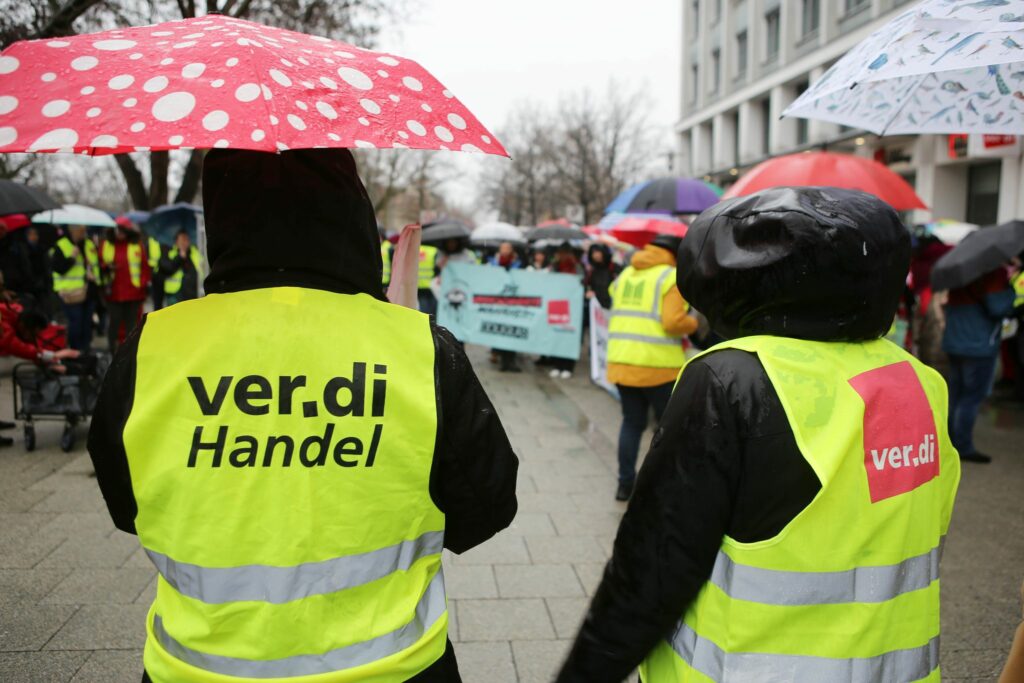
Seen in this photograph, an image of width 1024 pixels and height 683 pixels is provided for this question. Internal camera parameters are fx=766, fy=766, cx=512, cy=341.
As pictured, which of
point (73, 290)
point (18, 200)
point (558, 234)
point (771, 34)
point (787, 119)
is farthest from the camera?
point (771, 34)

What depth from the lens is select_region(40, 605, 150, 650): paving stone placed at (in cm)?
331

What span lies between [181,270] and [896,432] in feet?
35.2

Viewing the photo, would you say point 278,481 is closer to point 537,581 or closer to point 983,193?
point 537,581

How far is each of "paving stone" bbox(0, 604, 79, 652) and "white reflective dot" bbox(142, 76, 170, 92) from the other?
2903 mm

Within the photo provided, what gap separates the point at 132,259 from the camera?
9.93 meters

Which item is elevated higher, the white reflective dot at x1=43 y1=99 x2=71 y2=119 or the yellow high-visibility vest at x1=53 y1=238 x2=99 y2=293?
the white reflective dot at x1=43 y1=99 x2=71 y2=119

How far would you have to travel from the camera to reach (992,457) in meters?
6.71

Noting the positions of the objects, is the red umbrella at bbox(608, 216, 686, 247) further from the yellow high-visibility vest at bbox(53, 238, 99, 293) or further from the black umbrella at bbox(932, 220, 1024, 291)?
the yellow high-visibility vest at bbox(53, 238, 99, 293)

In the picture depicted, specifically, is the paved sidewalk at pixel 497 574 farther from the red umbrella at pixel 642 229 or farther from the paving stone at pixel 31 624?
the red umbrella at pixel 642 229

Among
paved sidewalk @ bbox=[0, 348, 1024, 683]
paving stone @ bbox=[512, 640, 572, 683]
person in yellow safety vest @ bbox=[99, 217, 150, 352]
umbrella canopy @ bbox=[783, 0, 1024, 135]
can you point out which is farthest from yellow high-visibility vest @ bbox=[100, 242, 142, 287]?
umbrella canopy @ bbox=[783, 0, 1024, 135]

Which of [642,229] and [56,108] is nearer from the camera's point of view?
[56,108]

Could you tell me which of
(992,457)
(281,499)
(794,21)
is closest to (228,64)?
(281,499)

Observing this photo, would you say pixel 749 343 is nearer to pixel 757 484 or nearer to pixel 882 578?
pixel 757 484

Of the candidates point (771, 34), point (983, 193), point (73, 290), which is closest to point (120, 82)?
point (73, 290)
